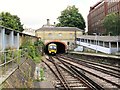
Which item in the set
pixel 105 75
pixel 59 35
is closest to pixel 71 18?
pixel 59 35

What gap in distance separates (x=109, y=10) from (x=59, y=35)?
1892cm

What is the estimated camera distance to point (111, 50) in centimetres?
5456

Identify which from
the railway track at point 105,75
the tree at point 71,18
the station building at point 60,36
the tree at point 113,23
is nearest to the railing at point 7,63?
the railway track at point 105,75

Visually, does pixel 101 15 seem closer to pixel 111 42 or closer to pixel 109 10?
pixel 109 10

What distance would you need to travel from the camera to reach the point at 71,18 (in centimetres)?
9962

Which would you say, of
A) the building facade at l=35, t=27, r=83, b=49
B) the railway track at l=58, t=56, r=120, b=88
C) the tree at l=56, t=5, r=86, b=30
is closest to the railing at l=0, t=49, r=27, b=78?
the railway track at l=58, t=56, r=120, b=88

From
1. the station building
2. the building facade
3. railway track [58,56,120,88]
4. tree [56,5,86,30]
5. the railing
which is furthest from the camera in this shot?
tree [56,5,86,30]

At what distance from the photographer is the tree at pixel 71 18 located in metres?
99.6

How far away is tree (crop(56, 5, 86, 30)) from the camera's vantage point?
327 ft

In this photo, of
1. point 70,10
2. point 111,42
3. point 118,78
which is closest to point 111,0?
point 70,10

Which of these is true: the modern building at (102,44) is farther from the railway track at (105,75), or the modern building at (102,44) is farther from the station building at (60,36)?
the railway track at (105,75)

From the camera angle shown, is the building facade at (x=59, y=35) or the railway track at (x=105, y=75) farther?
the building facade at (x=59, y=35)

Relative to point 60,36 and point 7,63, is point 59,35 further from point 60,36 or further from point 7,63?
point 7,63

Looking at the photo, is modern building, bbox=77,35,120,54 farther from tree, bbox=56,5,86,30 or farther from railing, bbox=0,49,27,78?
railing, bbox=0,49,27,78
